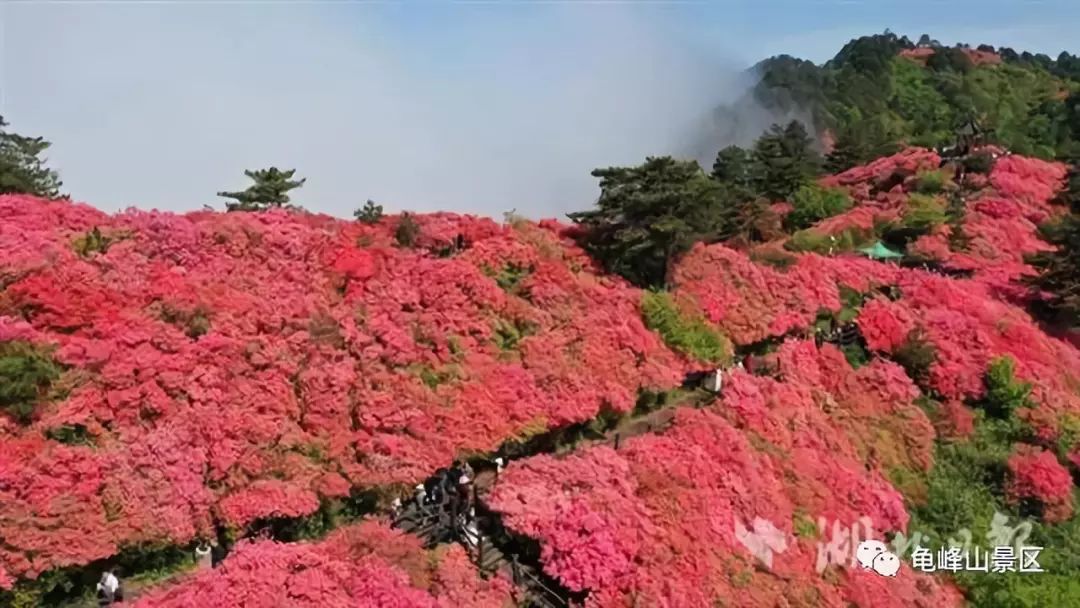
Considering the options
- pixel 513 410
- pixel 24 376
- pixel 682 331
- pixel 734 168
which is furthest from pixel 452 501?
pixel 734 168

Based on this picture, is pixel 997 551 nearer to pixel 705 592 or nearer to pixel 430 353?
pixel 705 592

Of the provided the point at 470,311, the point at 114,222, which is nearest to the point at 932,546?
the point at 470,311

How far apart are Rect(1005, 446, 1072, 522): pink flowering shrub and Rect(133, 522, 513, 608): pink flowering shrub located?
1239 cm

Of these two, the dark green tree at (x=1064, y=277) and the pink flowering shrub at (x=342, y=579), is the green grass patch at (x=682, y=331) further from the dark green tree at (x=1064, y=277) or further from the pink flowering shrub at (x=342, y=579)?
the dark green tree at (x=1064, y=277)

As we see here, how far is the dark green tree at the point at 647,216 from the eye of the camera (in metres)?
20.7

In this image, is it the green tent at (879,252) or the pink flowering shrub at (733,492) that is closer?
the pink flowering shrub at (733,492)

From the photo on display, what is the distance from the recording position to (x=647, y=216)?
21156 mm

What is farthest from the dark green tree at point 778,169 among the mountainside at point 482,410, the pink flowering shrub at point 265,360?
the pink flowering shrub at point 265,360

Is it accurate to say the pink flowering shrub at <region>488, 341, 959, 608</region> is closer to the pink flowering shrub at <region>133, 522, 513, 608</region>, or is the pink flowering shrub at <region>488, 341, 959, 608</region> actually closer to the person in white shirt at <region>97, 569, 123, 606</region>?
the pink flowering shrub at <region>133, 522, 513, 608</region>

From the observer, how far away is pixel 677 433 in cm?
1627

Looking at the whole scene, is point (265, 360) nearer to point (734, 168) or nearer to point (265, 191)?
point (265, 191)

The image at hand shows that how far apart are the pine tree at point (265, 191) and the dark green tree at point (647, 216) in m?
7.30

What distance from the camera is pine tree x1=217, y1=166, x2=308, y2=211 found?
21.7 m

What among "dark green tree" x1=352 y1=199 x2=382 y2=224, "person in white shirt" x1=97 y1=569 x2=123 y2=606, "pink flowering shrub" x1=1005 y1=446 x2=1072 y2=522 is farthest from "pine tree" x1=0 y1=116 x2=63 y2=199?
"pink flowering shrub" x1=1005 y1=446 x2=1072 y2=522
